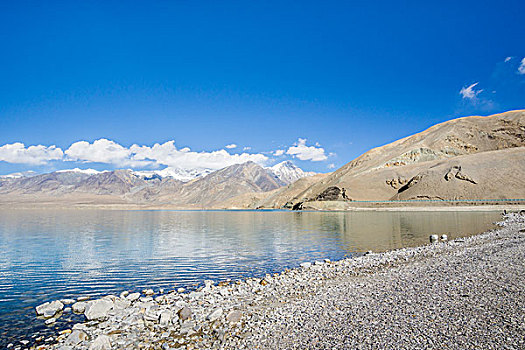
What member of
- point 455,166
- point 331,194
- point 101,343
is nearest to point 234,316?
point 101,343

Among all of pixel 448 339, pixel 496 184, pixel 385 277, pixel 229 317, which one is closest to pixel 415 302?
pixel 448 339

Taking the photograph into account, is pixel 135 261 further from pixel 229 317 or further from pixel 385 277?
pixel 385 277

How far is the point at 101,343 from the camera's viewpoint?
9.56 metres

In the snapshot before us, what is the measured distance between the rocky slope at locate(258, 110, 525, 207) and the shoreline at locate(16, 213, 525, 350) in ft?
386

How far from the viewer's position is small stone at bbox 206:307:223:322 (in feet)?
36.2

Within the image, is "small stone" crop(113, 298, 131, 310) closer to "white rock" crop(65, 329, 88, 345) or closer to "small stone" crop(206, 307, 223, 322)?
"white rock" crop(65, 329, 88, 345)

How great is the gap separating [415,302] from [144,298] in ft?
35.2

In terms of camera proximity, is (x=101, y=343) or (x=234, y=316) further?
(x=234, y=316)

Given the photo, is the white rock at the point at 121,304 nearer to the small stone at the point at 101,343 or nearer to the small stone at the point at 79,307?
the small stone at the point at 79,307

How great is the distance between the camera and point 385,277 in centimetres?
1512

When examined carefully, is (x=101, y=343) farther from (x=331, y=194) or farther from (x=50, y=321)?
(x=331, y=194)

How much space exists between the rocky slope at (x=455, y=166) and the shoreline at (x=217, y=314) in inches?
4629

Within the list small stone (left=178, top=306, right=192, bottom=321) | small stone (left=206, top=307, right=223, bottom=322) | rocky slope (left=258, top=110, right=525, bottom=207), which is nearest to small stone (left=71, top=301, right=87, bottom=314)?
small stone (left=178, top=306, right=192, bottom=321)

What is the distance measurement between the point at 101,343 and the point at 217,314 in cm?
356
